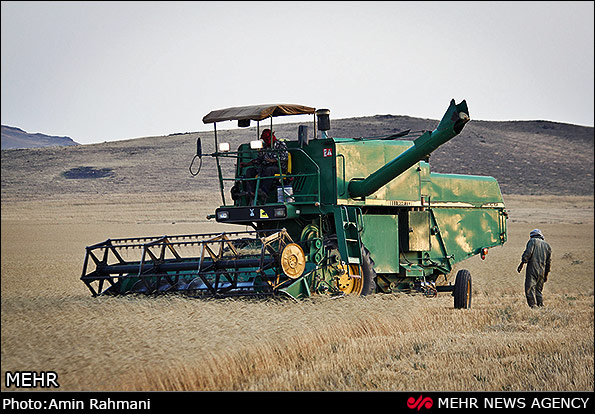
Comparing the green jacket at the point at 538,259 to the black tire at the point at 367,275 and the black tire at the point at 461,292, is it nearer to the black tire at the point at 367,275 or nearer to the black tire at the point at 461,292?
the black tire at the point at 461,292

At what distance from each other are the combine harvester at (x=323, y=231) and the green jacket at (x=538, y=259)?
4.22 feet

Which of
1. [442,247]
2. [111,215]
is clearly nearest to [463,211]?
[442,247]

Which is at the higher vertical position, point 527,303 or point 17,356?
point 17,356

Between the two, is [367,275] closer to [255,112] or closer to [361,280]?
[361,280]

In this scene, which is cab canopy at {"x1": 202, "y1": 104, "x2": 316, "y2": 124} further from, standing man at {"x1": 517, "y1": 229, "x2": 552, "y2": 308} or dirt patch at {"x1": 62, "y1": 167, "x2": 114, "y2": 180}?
dirt patch at {"x1": 62, "y1": 167, "x2": 114, "y2": 180}

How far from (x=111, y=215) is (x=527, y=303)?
34.3 metres

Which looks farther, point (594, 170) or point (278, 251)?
point (594, 170)

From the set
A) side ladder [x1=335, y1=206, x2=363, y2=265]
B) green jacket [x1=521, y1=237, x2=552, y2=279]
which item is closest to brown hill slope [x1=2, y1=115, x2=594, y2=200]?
green jacket [x1=521, y1=237, x2=552, y2=279]

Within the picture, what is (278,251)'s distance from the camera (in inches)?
420

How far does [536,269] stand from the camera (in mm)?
13719
